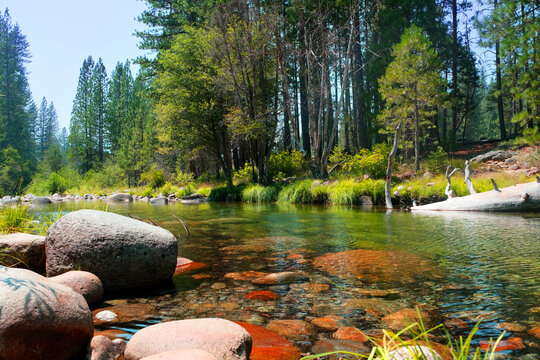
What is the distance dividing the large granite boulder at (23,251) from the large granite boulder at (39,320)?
1.77 m

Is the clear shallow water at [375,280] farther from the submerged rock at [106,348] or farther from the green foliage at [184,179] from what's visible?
the green foliage at [184,179]

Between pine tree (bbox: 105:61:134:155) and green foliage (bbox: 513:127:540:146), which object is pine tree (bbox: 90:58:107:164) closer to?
pine tree (bbox: 105:61:134:155)

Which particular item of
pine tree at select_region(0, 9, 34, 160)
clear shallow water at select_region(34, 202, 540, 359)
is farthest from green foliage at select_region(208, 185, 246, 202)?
pine tree at select_region(0, 9, 34, 160)

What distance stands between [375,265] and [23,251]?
13.9 ft

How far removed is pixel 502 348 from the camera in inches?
85.5

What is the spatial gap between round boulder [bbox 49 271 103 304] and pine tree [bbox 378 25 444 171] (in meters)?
15.8

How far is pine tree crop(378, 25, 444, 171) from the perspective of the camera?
55.1ft

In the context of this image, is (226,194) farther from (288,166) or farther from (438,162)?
(438,162)

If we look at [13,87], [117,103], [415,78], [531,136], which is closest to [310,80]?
[415,78]

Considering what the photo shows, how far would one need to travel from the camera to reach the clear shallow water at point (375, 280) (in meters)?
2.86

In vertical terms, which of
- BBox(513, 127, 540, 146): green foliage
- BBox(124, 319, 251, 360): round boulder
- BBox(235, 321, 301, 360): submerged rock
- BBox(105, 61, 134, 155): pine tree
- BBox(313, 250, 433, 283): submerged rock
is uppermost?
BBox(105, 61, 134, 155): pine tree

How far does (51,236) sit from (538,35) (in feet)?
56.7

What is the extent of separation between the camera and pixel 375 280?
12.3ft

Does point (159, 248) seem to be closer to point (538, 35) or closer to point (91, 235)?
point (91, 235)
